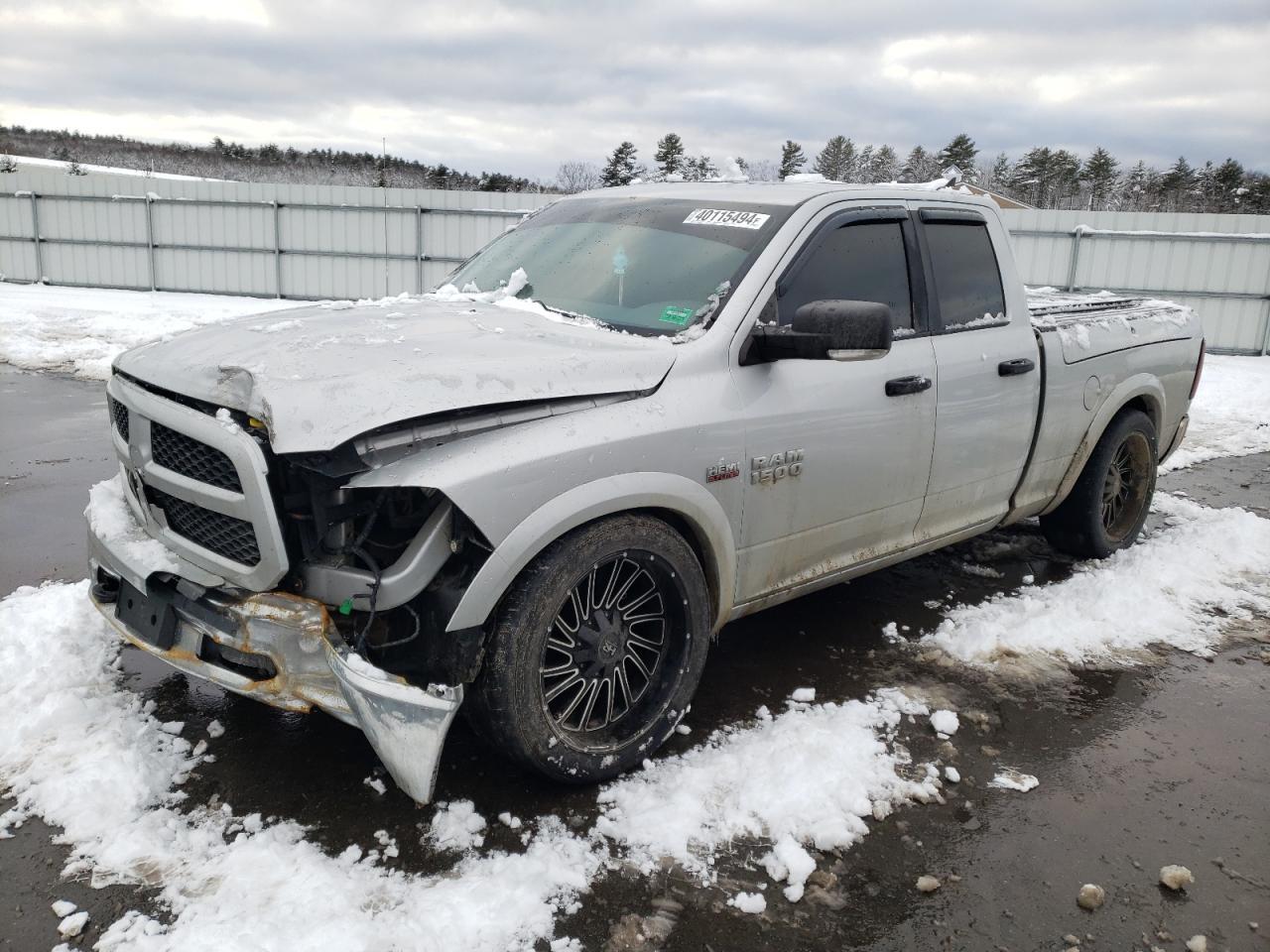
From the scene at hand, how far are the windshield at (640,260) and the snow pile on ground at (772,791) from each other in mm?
1494

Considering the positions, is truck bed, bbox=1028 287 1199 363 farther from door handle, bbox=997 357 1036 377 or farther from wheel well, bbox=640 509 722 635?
wheel well, bbox=640 509 722 635

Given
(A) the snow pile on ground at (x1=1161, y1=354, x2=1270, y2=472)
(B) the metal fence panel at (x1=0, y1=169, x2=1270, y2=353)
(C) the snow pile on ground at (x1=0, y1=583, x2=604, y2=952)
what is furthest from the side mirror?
(B) the metal fence panel at (x1=0, y1=169, x2=1270, y2=353)

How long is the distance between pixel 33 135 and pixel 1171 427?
400ft

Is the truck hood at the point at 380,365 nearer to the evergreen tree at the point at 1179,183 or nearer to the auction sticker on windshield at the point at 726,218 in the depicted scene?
the auction sticker on windshield at the point at 726,218

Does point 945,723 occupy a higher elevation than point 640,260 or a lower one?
lower

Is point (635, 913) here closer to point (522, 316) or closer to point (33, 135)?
point (522, 316)

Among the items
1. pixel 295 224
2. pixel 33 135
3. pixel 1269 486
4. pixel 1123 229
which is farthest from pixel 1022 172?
pixel 33 135

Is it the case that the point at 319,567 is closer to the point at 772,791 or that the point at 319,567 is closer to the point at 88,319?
the point at 772,791

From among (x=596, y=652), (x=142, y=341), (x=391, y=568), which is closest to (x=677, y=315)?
(x=596, y=652)

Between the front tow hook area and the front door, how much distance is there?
129cm

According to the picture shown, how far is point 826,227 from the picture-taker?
12.3 ft

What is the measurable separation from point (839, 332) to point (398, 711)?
5.88 feet

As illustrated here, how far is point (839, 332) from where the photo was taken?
312 centimetres

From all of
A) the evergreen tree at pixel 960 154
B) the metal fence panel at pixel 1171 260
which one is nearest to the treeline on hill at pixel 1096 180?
the evergreen tree at pixel 960 154
